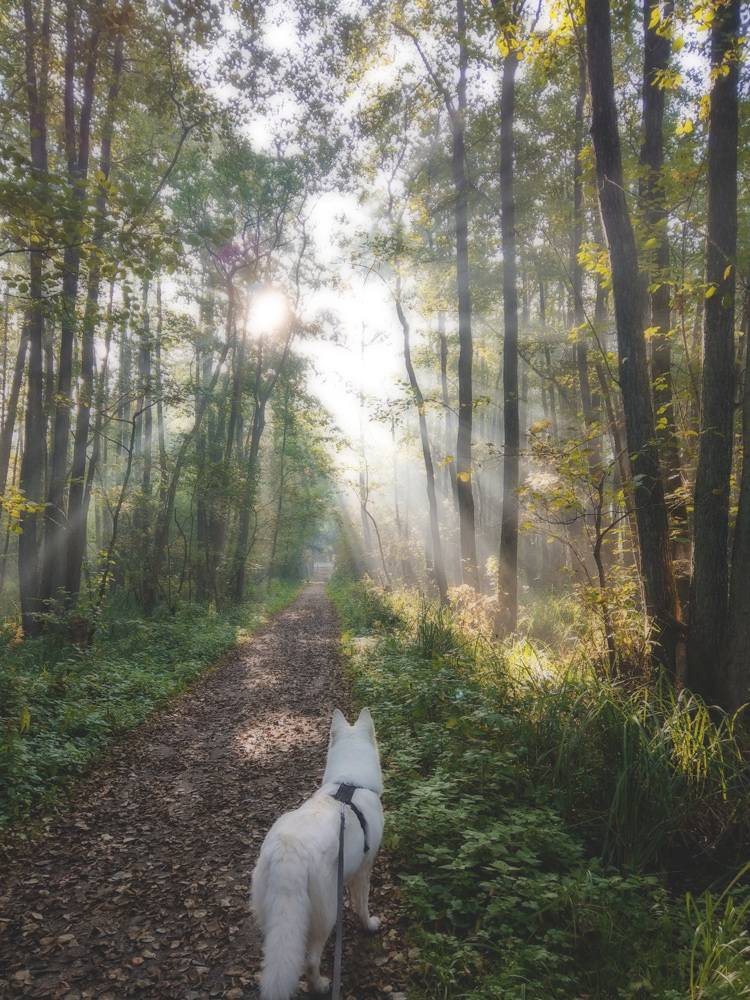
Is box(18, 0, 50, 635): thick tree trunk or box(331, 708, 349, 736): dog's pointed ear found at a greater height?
box(18, 0, 50, 635): thick tree trunk

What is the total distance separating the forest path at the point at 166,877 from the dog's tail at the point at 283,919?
1178 millimetres

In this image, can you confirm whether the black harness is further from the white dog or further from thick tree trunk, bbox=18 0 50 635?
thick tree trunk, bbox=18 0 50 635

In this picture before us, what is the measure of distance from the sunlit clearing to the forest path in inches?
713

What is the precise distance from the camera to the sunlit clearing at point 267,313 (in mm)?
21203

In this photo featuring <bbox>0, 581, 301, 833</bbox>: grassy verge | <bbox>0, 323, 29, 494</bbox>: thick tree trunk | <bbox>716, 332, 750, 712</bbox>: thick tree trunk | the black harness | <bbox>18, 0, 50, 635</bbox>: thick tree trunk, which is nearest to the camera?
the black harness

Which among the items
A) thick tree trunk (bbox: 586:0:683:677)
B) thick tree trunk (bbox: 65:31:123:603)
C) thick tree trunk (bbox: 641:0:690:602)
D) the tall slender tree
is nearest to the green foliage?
thick tree trunk (bbox: 65:31:123:603)

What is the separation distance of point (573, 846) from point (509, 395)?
793 cm

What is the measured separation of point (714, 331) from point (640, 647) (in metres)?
3.37

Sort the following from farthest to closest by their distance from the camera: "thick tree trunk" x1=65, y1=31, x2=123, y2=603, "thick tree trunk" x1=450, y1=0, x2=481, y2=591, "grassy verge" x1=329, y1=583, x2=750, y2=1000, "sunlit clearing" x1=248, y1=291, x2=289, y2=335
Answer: "sunlit clearing" x1=248, y1=291, x2=289, y2=335, "thick tree trunk" x1=450, y1=0, x2=481, y2=591, "thick tree trunk" x1=65, y1=31, x2=123, y2=603, "grassy verge" x1=329, y1=583, x2=750, y2=1000

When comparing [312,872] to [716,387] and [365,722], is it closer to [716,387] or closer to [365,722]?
[365,722]

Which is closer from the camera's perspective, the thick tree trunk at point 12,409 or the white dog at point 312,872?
the white dog at point 312,872

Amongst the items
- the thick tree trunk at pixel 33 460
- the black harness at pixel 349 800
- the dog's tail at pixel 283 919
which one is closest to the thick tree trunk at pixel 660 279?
the black harness at pixel 349 800

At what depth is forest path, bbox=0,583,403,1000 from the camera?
9.84ft

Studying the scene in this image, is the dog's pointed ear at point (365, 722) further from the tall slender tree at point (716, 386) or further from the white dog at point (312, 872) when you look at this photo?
the tall slender tree at point (716, 386)
